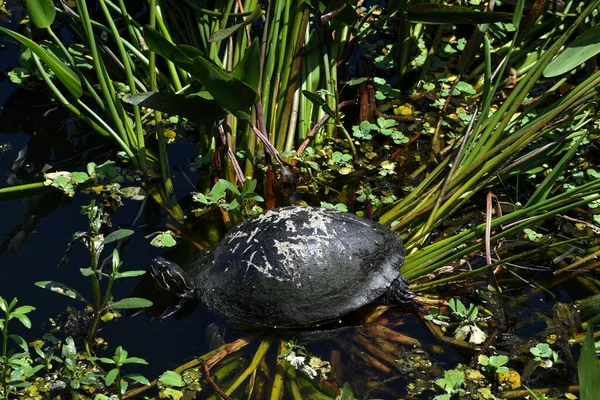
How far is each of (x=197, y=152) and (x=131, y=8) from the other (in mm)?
1431

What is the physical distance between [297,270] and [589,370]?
1.42 meters

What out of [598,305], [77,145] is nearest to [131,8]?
[77,145]

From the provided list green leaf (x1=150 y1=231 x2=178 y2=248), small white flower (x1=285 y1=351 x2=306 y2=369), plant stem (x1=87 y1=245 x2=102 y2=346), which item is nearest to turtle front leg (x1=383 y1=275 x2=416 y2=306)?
small white flower (x1=285 y1=351 x2=306 y2=369)

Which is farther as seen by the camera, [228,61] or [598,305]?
[228,61]

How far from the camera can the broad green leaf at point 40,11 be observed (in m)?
3.08

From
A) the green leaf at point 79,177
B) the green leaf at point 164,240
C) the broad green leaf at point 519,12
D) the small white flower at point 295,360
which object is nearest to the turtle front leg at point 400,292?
the small white flower at point 295,360

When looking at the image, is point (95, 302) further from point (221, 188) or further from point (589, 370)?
point (589, 370)

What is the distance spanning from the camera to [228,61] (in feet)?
12.7

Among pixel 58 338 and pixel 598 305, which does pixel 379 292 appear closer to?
pixel 598 305

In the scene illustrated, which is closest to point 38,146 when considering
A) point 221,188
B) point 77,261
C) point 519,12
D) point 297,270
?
point 77,261

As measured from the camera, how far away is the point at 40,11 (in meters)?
3.13

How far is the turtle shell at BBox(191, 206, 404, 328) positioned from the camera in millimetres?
3018

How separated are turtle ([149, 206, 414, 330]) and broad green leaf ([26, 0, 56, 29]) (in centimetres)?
117

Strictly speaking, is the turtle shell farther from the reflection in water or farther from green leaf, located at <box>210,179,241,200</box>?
the reflection in water
